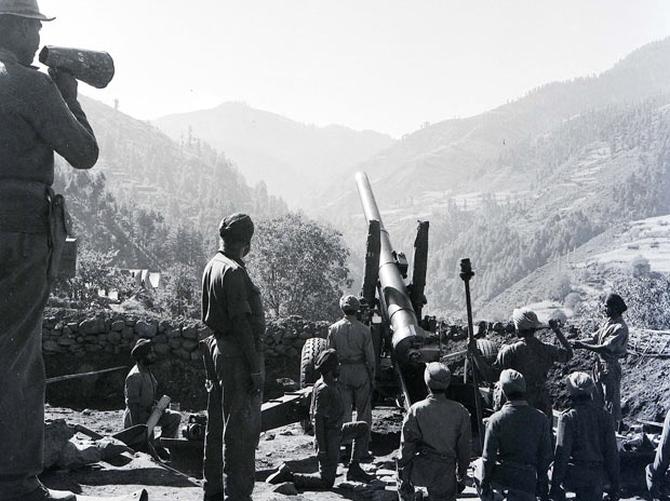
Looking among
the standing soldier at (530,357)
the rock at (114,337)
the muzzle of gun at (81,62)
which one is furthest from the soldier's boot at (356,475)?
the rock at (114,337)

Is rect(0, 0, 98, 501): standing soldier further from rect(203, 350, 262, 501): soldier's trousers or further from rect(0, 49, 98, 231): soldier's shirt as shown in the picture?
rect(203, 350, 262, 501): soldier's trousers

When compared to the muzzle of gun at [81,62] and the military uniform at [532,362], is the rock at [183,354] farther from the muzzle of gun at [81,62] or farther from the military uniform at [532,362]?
the muzzle of gun at [81,62]

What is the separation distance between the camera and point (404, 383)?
27.5 feet

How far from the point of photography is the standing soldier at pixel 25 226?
10.2 feet

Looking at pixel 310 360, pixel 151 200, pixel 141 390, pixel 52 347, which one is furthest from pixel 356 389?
pixel 151 200

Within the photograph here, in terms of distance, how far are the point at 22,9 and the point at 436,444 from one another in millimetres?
3488

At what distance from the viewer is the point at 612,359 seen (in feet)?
28.3

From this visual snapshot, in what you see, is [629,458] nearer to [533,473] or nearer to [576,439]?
[576,439]

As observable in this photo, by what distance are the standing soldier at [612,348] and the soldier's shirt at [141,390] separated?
Answer: 491 cm

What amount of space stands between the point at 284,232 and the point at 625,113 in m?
164

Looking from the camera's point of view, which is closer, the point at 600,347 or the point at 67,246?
the point at 67,246

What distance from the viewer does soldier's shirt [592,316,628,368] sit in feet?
27.7

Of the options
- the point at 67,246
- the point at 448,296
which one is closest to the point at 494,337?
the point at 67,246

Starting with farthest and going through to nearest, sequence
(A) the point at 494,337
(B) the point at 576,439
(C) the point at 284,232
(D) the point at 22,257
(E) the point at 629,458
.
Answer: (C) the point at 284,232 → (A) the point at 494,337 → (E) the point at 629,458 → (B) the point at 576,439 → (D) the point at 22,257
